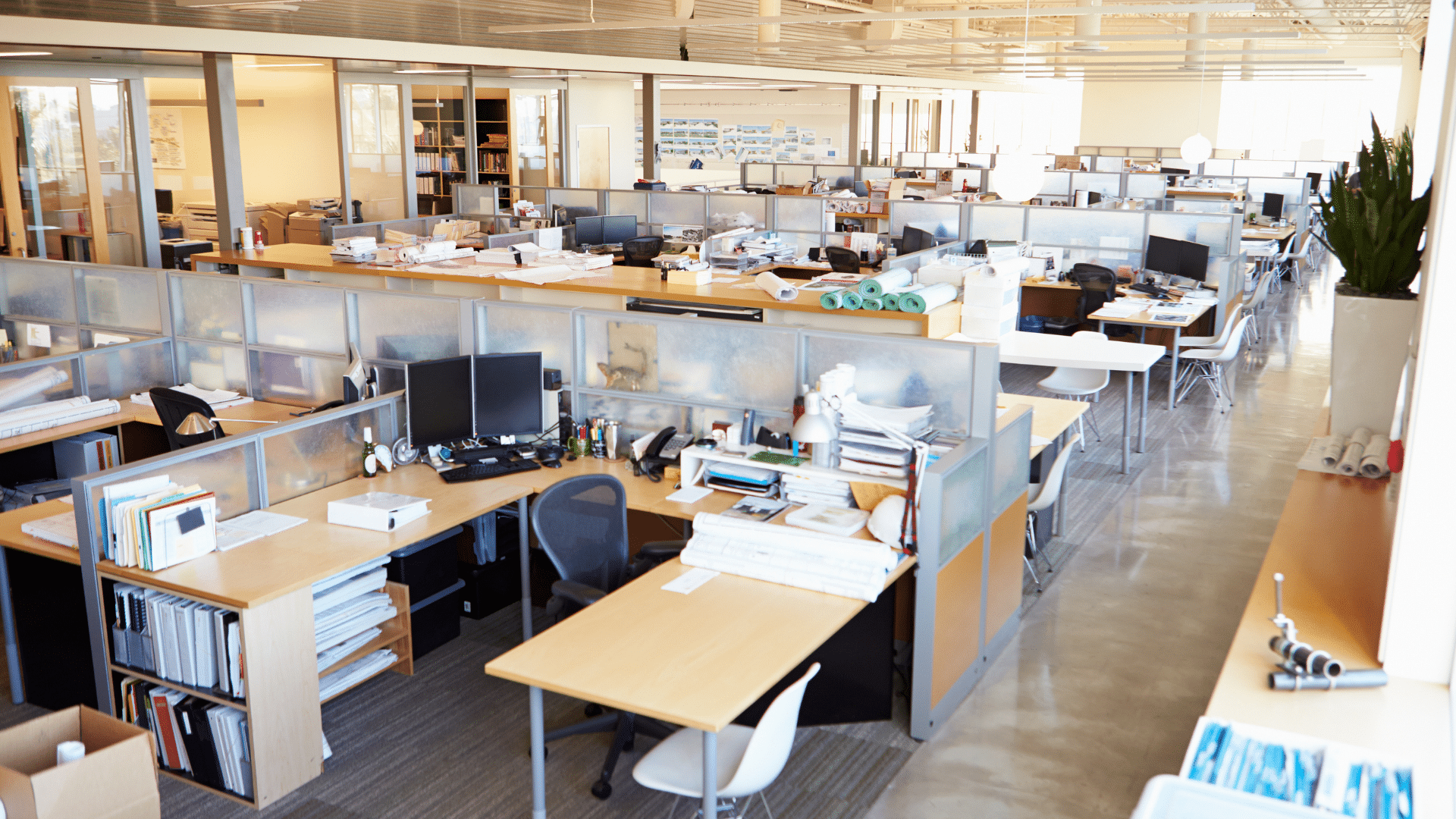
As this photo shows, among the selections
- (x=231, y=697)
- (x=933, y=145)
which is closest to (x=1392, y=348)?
(x=231, y=697)

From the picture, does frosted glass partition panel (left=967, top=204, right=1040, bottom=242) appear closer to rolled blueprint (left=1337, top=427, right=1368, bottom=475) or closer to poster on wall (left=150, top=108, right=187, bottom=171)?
rolled blueprint (left=1337, top=427, right=1368, bottom=475)

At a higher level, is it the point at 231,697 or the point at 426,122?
the point at 426,122

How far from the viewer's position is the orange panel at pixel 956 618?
386cm

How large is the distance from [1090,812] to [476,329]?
3281 mm

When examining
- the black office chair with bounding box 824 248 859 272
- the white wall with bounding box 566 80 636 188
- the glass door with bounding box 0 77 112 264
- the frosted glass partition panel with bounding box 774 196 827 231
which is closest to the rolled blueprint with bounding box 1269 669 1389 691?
the black office chair with bounding box 824 248 859 272

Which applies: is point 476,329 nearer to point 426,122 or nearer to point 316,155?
point 426,122

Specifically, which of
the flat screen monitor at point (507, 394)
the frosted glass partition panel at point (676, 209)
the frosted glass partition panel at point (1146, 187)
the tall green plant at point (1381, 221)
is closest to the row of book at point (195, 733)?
the flat screen monitor at point (507, 394)

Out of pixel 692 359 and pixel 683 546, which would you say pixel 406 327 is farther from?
pixel 683 546

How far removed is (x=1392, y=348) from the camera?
3.79 m

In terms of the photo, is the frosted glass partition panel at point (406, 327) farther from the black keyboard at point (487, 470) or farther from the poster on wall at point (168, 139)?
the poster on wall at point (168, 139)

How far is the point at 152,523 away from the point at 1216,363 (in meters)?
7.89

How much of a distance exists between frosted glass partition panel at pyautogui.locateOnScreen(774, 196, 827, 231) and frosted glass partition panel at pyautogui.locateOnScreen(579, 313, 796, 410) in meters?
5.96

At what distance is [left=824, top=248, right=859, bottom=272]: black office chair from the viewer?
8.82 m

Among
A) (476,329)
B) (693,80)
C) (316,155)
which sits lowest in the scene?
(476,329)
